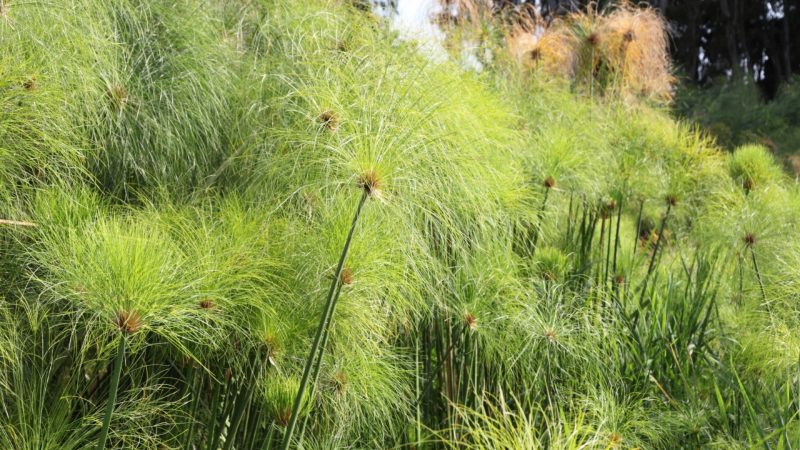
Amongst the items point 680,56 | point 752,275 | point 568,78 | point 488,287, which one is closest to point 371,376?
point 488,287

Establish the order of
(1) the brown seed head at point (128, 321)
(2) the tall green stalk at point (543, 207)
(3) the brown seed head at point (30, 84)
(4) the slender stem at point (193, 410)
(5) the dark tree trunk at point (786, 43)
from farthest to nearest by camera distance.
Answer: (5) the dark tree trunk at point (786, 43), (2) the tall green stalk at point (543, 207), (4) the slender stem at point (193, 410), (3) the brown seed head at point (30, 84), (1) the brown seed head at point (128, 321)

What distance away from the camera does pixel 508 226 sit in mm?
2842

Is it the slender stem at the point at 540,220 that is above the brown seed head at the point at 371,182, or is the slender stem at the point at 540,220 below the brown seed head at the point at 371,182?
below

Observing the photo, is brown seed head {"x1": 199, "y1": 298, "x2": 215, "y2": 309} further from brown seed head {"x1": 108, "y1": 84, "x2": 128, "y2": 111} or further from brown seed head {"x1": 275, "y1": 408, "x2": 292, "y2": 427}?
brown seed head {"x1": 108, "y1": 84, "x2": 128, "y2": 111}

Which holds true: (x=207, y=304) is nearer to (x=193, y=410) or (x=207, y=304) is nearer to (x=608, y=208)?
(x=193, y=410)

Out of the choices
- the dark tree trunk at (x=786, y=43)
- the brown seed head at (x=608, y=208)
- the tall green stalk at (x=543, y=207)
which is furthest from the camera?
the dark tree trunk at (x=786, y=43)

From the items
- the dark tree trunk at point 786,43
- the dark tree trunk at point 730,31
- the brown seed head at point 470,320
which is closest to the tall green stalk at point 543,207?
the brown seed head at point 470,320

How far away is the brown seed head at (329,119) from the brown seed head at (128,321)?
0.74 m

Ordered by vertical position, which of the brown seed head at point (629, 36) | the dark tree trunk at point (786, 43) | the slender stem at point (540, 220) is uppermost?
the dark tree trunk at point (786, 43)

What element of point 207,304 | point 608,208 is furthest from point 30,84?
point 608,208

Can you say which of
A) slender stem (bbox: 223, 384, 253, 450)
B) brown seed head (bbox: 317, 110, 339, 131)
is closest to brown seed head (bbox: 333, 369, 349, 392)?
slender stem (bbox: 223, 384, 253, 450)

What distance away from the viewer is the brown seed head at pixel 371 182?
178 cm

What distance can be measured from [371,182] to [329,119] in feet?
1.37

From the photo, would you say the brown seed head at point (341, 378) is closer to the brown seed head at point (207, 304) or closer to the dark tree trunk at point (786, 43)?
the brown seed head at point (207, 304)
